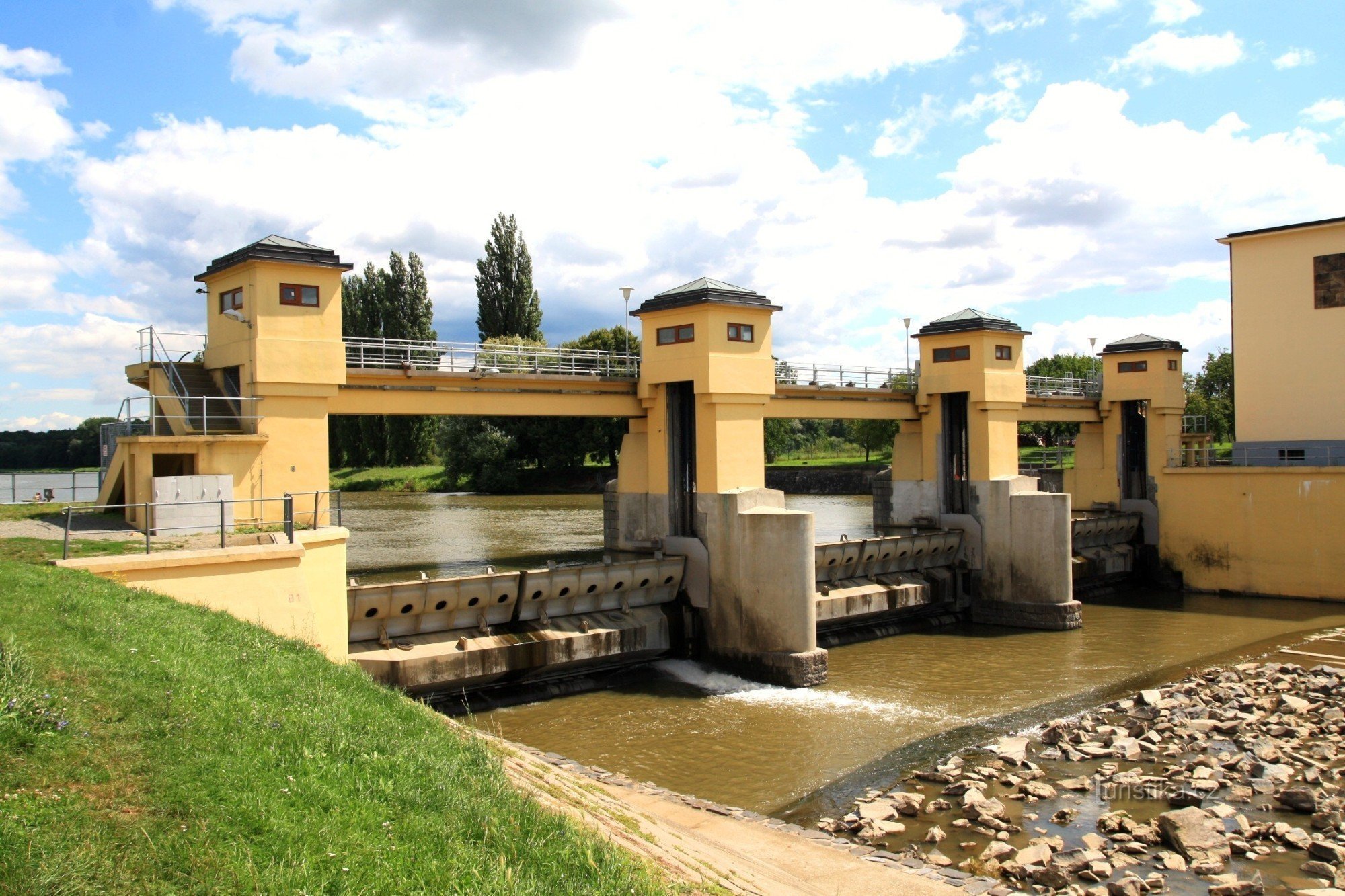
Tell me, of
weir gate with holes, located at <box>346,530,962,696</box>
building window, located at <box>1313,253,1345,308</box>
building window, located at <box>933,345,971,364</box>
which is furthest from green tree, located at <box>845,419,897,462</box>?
weir gate with holes, located at <box>346,530,962,696</box>

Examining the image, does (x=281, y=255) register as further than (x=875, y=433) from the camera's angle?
No

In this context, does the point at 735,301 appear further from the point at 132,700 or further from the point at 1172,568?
the point at 1172,568

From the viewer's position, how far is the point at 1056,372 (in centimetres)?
7300

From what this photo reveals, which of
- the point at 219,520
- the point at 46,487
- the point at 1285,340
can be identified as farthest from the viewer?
the point at 1285,340

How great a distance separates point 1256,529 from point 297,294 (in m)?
31.0

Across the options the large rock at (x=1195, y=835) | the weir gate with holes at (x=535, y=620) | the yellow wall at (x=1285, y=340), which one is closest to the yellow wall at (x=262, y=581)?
the weir gate with holes at (x=535, y=620)

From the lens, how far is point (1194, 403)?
65125 millimetres

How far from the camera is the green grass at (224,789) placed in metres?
5.34

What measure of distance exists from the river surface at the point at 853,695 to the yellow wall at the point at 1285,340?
7013 millimetres

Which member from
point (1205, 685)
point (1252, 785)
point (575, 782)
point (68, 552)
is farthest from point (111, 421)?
point (1205, 685)

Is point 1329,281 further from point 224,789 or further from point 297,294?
point 224,789

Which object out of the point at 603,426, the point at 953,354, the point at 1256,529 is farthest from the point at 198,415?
the point at 603,426

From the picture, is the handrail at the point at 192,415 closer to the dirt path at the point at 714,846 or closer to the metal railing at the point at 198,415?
the metal railing at the point at 198,415

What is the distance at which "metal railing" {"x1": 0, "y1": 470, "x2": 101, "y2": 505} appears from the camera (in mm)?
16625
